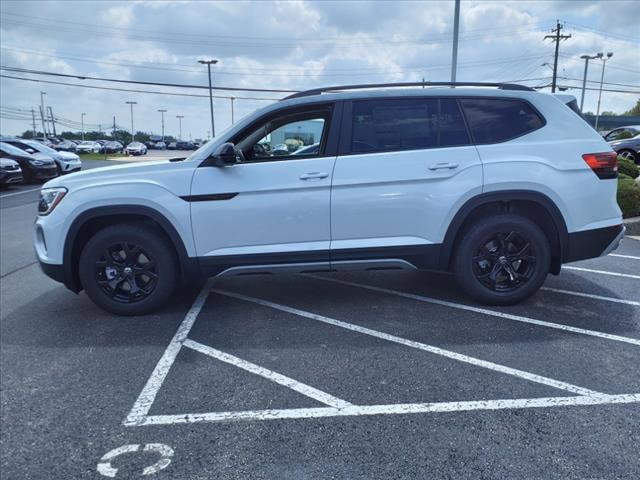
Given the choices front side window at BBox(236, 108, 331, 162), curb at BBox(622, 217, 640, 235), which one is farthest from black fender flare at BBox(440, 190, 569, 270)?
curb at BBox(622, 217, 640, 235)

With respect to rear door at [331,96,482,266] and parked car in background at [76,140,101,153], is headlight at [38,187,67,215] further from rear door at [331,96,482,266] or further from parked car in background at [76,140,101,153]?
parked car in background at [76,140,101,153]

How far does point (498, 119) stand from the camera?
14.0ft

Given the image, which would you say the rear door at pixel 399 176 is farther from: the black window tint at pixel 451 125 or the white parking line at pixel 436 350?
the white parking line at pixel 436 350

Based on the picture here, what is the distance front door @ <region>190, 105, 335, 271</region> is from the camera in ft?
13.2

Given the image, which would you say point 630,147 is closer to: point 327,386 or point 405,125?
point 405,125

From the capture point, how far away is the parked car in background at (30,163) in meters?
17.1

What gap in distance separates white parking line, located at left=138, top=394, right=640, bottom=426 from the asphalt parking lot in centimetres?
1

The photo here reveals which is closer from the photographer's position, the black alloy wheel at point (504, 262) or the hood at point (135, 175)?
the hood at point (135, 175)

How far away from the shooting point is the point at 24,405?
298 centimetres

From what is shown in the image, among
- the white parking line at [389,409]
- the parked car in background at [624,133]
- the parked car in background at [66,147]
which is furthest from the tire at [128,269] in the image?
the parked car in background at [66,147]

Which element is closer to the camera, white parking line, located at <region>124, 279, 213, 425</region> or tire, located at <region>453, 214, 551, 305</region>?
white parking line, located at <region>124, 279, 213, 425</region>

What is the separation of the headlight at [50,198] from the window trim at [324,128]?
1.55m

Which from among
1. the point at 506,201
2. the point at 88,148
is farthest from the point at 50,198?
the point at 88,148

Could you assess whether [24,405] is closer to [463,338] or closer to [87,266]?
[87,266]
